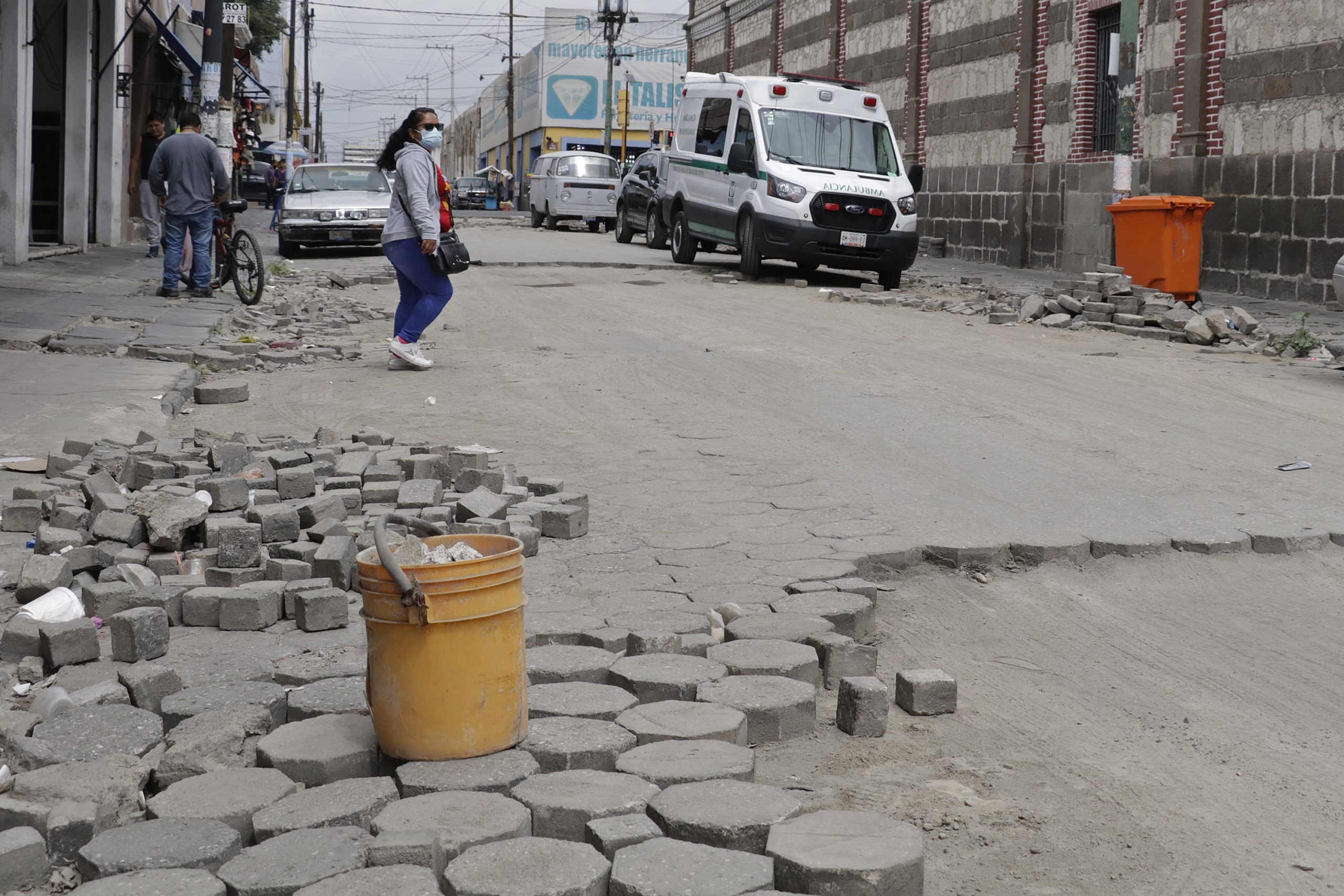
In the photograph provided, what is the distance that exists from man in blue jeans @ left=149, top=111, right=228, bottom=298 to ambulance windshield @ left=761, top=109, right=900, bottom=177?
704cm

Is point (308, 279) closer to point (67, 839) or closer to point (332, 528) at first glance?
point (332, 528)

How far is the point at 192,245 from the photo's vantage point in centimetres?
1303

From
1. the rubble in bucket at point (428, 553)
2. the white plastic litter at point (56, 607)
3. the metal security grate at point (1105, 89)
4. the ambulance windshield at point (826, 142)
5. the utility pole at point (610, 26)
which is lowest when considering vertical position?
the white plastic litter at point (56, 607)

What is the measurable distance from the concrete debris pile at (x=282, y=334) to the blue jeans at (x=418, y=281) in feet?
3.85

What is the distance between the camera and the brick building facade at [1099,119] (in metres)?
14.4

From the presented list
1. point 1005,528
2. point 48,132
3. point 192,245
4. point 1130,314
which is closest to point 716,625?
point 1005,528

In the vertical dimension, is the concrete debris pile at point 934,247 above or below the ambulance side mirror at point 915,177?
below

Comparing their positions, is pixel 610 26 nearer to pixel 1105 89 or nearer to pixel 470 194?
pixel 470 194

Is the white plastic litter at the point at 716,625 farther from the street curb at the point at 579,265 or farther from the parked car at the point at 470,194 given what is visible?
the parked car at the point at 470,194

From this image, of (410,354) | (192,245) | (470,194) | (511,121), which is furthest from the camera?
(511,121)

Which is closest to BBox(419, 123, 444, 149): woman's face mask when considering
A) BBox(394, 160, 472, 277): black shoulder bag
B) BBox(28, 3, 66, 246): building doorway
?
BBox(394, 160, 472, 277): black shoulder bag

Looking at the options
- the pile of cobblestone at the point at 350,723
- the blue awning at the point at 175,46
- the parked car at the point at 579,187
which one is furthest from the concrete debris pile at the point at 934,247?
the pile of cobblestone at the point at 350,723

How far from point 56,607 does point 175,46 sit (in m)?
20.7

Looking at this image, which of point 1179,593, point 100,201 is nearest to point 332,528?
→ point 1179,593
